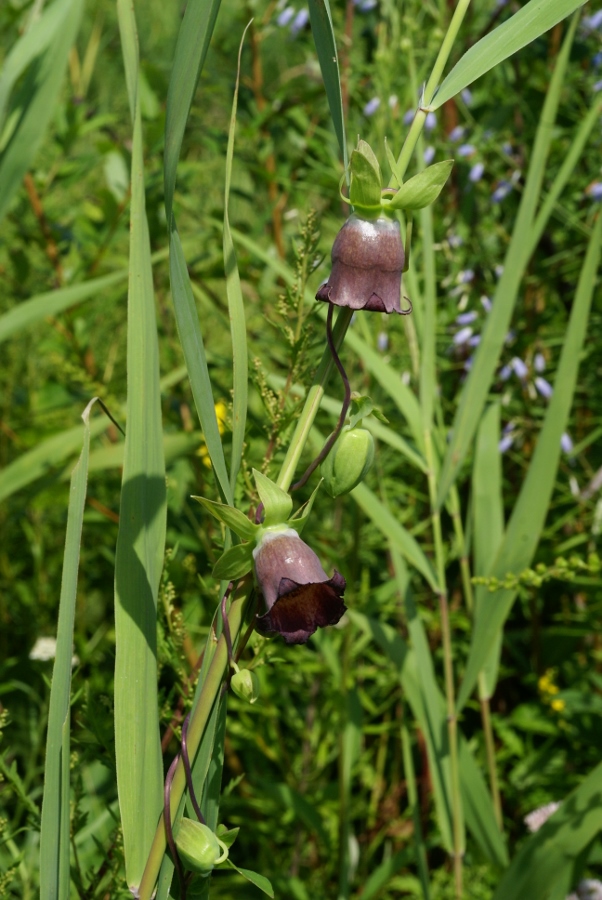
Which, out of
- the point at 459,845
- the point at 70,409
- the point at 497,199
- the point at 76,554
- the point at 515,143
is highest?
the point at 515,143

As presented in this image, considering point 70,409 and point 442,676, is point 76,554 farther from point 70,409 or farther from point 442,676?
point 70,409

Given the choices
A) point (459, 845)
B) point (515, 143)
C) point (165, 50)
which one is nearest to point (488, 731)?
point (459, 845)

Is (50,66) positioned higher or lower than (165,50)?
lower

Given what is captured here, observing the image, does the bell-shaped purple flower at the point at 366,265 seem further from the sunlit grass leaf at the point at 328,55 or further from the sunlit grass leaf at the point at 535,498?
the sunlit grass leaf at the point at 535,498

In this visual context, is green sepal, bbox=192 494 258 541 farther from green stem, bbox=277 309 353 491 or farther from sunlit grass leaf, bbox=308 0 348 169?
sunlit grass leaf, bbox=308 0 348 169

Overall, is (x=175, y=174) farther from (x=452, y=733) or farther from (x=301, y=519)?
(x=452, y=733)

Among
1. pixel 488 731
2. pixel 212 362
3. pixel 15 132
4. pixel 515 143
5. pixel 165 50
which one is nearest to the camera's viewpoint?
pixel 15 132
